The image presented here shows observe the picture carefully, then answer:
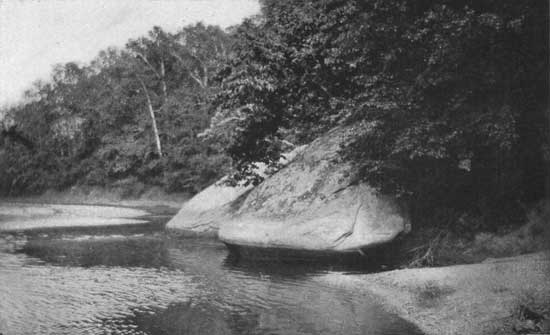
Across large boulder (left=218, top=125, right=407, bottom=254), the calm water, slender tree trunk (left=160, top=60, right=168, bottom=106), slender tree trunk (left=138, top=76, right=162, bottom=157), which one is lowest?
the calm water

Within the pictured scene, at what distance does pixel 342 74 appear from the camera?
58.5 feet

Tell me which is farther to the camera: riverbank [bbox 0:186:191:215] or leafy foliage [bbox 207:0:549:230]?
riverbank [bbox 0:186:191:215]

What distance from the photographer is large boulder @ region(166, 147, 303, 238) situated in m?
19.2

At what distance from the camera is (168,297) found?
9.53 meters

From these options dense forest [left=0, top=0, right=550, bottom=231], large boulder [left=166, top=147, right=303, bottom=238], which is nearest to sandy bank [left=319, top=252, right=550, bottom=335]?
dense forest [left=0, top=0, right=550, bottom=231]

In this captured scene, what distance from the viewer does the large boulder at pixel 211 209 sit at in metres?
19.2

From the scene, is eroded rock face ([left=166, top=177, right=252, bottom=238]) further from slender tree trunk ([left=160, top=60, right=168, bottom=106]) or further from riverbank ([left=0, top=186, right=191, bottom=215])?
slender tree trunk ([left=160, top=60, right=168, bottom=106])

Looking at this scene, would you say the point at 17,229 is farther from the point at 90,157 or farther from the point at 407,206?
the point at 90,157

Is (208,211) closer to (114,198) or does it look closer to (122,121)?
(114,198)

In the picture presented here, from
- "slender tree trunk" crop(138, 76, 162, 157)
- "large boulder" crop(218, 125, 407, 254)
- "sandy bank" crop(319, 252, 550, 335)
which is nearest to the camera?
"sandy bank" crop(319, 252, 550, 335)

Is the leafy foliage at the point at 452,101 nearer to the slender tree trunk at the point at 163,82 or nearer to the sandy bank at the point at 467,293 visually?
the sandy bank at the point at 467,293

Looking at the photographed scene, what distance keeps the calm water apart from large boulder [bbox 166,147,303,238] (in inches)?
161

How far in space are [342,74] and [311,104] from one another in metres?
1.88

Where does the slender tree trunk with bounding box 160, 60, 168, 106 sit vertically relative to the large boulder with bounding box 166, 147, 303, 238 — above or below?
above
